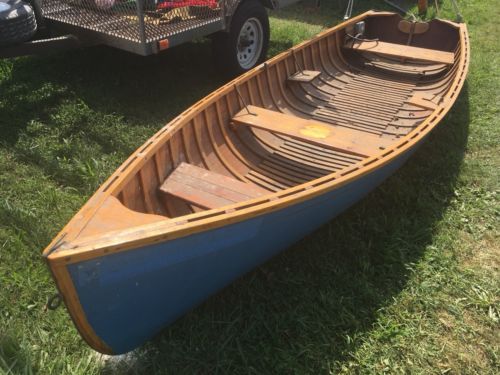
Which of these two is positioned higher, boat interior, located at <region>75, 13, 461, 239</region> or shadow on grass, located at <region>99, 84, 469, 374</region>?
boat interior, located at <region>75, 13, 461, 239</region>

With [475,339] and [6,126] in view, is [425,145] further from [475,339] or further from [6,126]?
[6,126]

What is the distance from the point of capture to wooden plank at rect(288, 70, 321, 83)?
478 centimetres

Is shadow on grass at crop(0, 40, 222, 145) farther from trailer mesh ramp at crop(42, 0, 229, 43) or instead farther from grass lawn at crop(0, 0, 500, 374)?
trailer mesh ramp at crop(42, 0, 229, 43)

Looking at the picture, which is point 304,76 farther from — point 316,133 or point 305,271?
point 305,271

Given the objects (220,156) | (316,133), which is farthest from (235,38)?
(316,133)

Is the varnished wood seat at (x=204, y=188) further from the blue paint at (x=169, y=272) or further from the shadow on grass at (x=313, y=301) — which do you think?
the shadow on grass at (x=313, y=301)

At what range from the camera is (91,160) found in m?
4.12

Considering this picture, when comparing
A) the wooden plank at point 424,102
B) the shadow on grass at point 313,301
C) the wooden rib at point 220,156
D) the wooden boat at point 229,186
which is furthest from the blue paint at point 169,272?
the wooden plank at point 424,102

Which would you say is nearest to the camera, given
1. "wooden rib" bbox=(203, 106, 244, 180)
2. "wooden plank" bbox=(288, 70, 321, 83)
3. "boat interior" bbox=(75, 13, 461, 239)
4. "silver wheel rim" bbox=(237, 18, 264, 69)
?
"boat interior" bbox=(75, 13, 461, 239)

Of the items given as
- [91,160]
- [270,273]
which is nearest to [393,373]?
[270,273]

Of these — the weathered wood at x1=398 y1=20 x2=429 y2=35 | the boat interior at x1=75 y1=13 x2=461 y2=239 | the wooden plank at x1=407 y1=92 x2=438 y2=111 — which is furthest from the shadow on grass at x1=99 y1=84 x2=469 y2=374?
the weathered wood at x1=398 y1=20 x2=429 y2=35

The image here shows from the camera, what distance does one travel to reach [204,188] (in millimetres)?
2852

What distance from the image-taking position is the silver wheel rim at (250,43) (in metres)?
5.81

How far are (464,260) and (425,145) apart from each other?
1711mm
